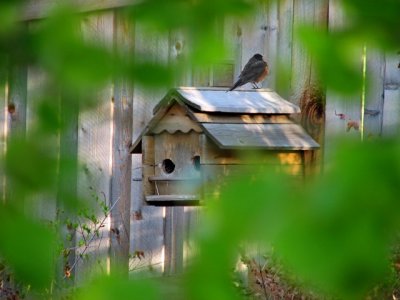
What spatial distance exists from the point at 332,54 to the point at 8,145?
28cm

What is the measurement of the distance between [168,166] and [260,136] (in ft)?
1.72

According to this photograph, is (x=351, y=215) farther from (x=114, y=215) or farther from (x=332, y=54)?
(x=114, y=215)

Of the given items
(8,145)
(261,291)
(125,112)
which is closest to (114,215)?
(125,112)

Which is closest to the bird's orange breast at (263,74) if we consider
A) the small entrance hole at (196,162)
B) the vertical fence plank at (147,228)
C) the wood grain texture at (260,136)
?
the wood grain texture at (260,136)

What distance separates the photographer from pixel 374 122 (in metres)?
4.02

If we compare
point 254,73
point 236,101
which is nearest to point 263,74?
point 254,73

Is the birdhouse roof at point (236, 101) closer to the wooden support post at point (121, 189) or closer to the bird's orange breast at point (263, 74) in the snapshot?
the bird's orange breast at point (263, 74)

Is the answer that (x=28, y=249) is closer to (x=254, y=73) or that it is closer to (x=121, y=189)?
(x=254, y=73)

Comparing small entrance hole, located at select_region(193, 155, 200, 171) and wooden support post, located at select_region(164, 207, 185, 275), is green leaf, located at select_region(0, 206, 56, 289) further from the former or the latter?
wooden support post, located at select_region(164, 207, 185, 275)

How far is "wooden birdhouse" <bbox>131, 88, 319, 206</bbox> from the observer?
3369 millimetres

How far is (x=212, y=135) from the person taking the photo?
Answer: 3.38 metres

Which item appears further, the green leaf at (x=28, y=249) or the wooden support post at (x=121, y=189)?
the wooden support post at (x=121, y=189)

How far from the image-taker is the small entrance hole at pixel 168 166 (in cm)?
374

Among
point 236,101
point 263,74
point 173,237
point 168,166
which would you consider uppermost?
point 263,74
